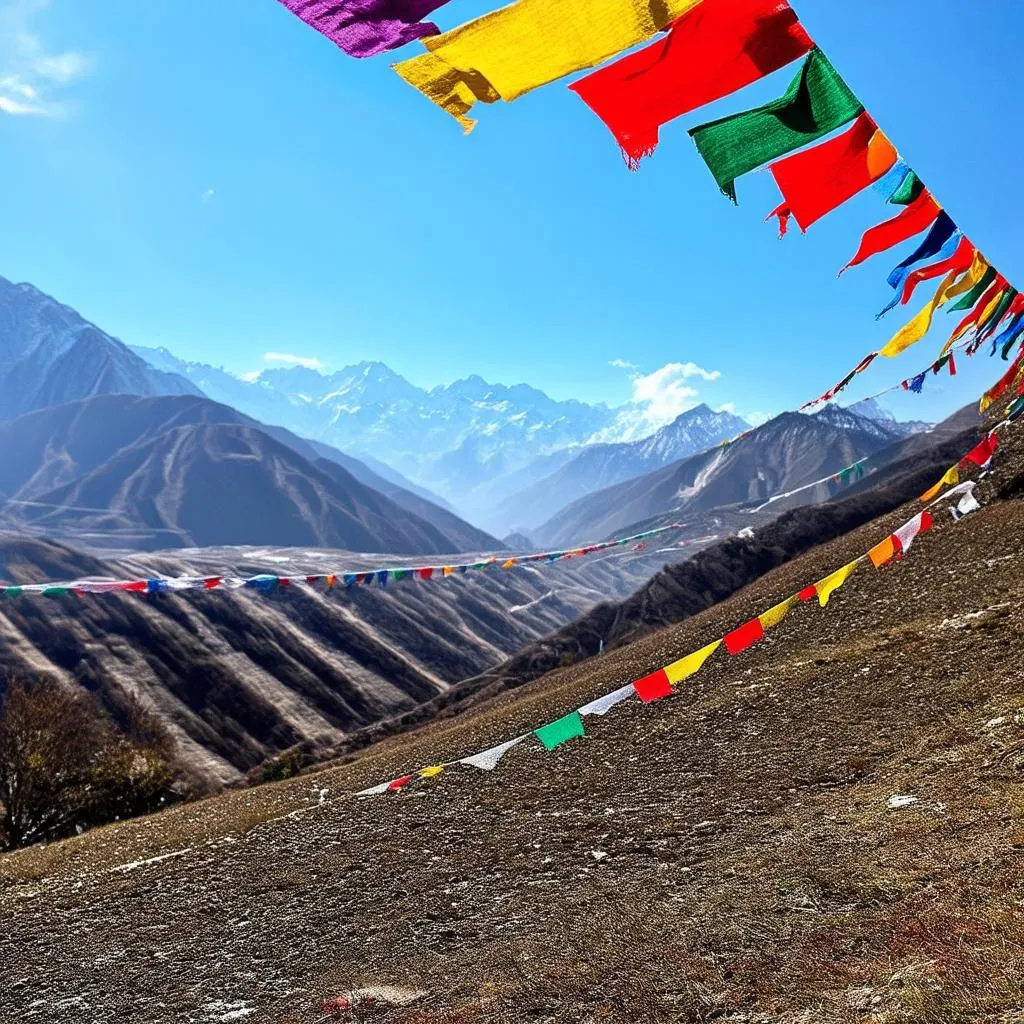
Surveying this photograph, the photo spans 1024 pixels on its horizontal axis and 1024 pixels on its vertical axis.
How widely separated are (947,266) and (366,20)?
8.92 metres

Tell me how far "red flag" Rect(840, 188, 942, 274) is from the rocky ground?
6.27m

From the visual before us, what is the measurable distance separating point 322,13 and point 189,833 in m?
15.1

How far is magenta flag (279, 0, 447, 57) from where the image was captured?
4.66 metres

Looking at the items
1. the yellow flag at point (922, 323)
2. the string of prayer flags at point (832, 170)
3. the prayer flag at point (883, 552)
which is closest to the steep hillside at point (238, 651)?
the prayer flag at point (883, 552)

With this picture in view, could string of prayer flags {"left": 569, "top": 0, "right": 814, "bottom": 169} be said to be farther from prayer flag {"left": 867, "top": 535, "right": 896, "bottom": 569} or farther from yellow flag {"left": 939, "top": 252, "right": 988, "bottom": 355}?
prayer flag {"left": 867, "top": 535, "right": 896, "bottom": 569}

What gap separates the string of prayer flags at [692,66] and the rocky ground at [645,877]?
6.81 meters

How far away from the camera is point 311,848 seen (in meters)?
11.6

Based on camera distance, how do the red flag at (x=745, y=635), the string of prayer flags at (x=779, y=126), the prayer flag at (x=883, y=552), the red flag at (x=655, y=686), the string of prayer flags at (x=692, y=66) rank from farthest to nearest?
1. the prayer flag at (x=883, y=552)
2. the red flag at (x=745, y=635)
3. the red flag at (x=655, y=686)
4. the string of prayer flags at (x=779, y=126)
5. the string of prayer flags at (x=692, y=66)

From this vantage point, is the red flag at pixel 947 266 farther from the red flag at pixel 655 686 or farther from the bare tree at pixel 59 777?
the bare tree at pixel 59 777

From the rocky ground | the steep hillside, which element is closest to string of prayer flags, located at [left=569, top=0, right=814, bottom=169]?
the rocky ground

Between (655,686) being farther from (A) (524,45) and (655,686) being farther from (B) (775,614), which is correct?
(A) (524,45)

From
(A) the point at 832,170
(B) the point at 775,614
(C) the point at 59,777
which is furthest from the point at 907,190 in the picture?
(C) the point at 59,777

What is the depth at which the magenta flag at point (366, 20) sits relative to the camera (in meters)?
4.66

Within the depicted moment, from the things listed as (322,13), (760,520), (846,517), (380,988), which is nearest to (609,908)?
(380,988)
